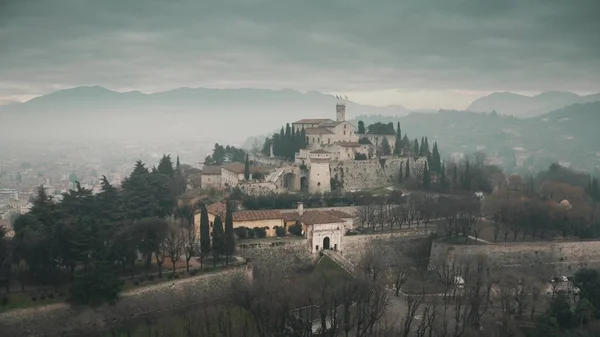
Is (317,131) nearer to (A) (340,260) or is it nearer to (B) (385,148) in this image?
(B) (385,148)

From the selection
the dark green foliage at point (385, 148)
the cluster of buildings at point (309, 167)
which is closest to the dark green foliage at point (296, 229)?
the cluster of buildings at point (309, 167)

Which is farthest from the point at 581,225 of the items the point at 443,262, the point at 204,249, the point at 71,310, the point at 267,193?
the point at 71,310

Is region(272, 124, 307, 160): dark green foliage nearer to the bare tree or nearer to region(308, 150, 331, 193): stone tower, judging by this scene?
region(308, 150, 331, 193): stone tower

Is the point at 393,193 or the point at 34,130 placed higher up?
the point at 34,130

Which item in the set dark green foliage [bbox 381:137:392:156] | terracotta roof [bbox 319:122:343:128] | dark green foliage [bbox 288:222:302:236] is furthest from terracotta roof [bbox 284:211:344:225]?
dark green foliage [bbox 381:137:392:156]

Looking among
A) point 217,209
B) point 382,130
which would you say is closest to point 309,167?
point 217,209

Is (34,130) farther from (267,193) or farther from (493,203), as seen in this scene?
(493,203)
